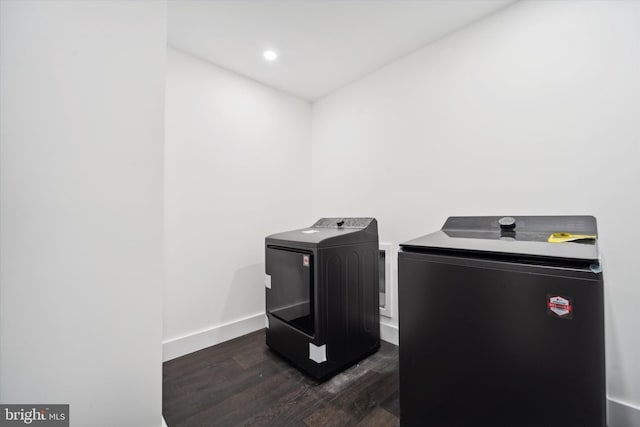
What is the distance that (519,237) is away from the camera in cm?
118

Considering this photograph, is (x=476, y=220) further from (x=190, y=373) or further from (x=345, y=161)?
(x=190, y=373)

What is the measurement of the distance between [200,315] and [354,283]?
123cm

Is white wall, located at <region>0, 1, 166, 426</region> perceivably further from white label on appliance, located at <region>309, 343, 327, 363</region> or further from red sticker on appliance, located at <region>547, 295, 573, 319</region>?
red sticker on appliance, located at <region>547, 295, 573, 319</region>

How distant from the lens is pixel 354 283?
1.80 meters

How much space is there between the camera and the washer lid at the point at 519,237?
858 mm

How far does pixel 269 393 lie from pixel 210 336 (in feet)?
2.63

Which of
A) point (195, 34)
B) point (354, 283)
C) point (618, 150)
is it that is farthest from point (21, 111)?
point (618, 150)

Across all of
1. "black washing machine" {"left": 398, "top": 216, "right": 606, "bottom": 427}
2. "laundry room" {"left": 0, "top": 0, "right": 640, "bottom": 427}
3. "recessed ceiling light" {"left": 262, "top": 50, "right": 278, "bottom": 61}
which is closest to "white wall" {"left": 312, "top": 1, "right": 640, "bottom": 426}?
"laundry room" {"left": 0, "top": 0, "right": 640, "bottom": 427}

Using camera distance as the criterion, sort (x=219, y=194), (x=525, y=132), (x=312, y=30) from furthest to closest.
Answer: (x=219, y=194), (x=312, y=30), (x=525, y=132)

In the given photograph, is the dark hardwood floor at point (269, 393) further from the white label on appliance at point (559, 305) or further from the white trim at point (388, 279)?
the white label on appliance at point (559, 305)

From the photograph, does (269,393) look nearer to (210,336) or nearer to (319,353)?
(319,353)

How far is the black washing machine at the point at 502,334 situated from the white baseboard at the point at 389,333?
0.96 m

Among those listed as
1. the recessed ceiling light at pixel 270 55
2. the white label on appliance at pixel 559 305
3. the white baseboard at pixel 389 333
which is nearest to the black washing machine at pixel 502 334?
the white label on appliance at pixel 559 305

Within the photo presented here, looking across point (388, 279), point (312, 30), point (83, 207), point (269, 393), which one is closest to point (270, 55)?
point (312, 30)
